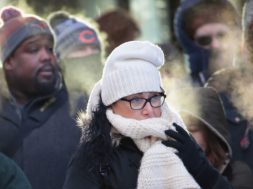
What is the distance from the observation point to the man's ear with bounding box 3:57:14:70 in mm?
6746

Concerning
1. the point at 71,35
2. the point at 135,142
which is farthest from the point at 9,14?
the point at 135,142

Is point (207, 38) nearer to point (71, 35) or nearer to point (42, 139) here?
point (71, 35)

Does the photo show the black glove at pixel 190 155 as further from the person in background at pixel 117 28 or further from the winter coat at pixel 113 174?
the person in background at pixel 117 28

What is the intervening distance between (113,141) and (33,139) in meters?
1.47

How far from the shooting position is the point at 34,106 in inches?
259

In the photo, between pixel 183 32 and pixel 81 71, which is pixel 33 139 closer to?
pixel 81 71

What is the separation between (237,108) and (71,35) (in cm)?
149

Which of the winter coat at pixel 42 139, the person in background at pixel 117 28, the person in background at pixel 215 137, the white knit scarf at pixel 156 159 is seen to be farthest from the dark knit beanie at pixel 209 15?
the white knit scarf at pixel 156 159

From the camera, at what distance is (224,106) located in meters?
6.27

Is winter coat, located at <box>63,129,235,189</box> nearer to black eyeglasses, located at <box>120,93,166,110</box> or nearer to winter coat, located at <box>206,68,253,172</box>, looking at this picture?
black eyeglasses, located at <box>120,93,166,110</box>

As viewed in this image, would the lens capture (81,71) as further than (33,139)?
Yes

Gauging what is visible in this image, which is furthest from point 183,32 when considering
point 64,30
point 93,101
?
point 93,101

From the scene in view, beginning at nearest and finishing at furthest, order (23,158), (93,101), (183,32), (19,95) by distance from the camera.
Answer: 1. (93,101)
2. (23,158)
3. (19,95)
4. (183,32)

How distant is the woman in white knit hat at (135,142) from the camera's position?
4.72 m
